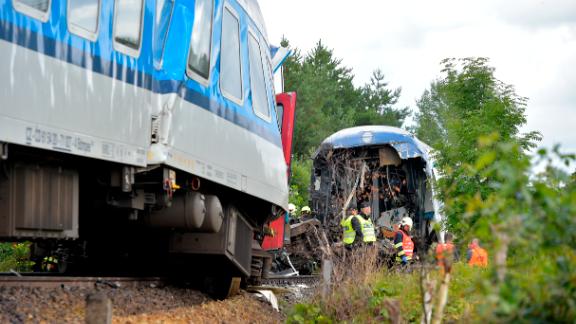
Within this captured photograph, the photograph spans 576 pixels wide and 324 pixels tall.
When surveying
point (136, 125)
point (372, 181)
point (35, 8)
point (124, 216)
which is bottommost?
point (124, 216)

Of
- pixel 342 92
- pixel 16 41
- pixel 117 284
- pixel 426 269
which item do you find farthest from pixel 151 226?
pixel 342 92

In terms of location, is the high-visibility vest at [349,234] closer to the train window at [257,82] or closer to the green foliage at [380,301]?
the train window at [257,82]

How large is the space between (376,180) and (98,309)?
1421 cm

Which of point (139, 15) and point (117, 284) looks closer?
point (139, 15)

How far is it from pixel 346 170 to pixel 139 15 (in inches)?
456

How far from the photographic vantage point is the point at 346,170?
61.1ft

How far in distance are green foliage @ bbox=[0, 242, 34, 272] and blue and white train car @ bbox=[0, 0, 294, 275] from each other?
323 cm

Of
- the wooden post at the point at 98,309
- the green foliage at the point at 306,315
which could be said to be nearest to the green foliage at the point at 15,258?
the green foliage at the point at 306,315

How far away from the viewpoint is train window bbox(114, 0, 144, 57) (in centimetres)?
714

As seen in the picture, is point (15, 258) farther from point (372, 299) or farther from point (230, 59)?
point (372, 299)

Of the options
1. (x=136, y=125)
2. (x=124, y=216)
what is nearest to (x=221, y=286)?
(x=124, y=216)

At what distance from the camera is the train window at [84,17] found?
654 cm

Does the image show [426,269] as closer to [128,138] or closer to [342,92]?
[128,138]

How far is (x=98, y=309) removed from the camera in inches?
200
